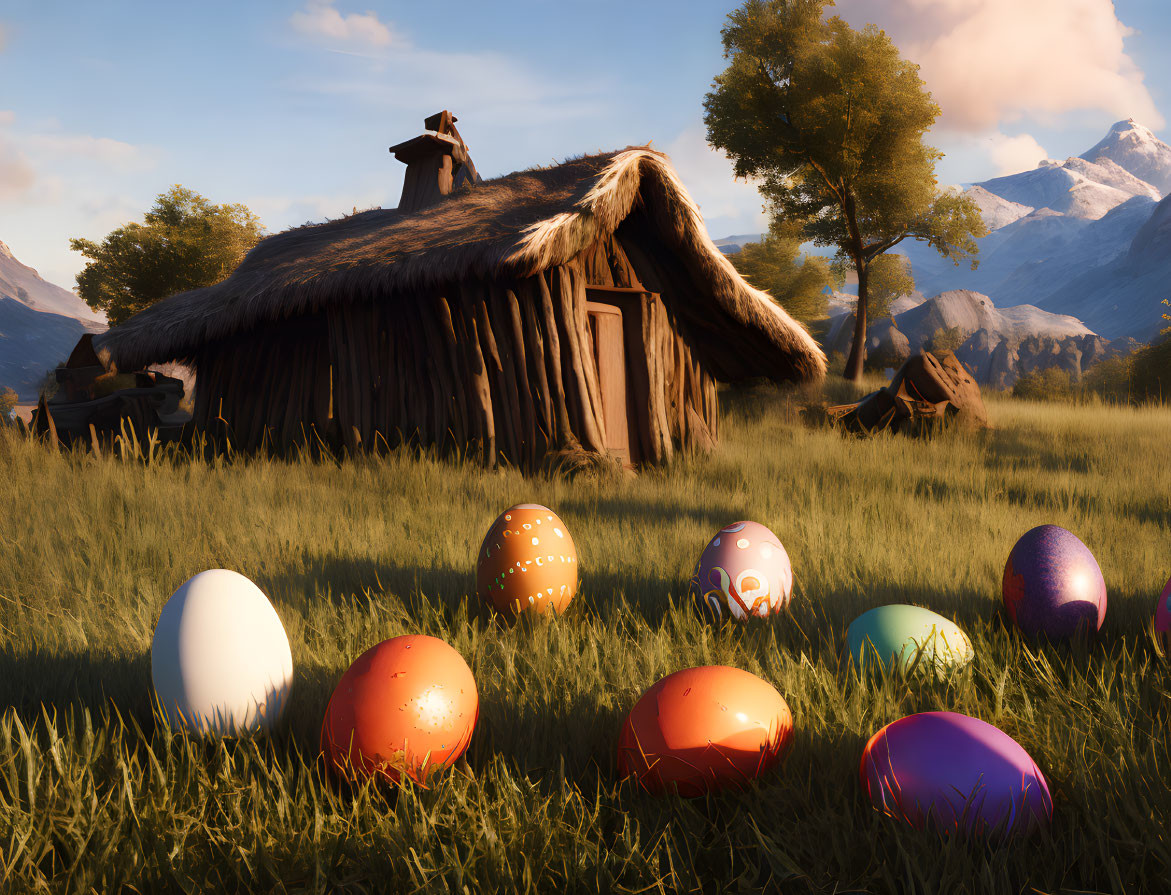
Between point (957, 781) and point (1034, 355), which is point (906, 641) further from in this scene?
point (1034, 355)

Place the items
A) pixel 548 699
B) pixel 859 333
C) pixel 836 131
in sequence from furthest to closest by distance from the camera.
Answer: pixel 859 333 → pixel 836 131 → pixel 548 699

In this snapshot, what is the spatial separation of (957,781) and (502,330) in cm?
568

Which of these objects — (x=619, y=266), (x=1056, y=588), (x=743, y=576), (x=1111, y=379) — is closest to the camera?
(x=1056, y=588)

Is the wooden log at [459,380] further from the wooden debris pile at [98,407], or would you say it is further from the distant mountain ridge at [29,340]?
the distant mountain ridge at [29,340]

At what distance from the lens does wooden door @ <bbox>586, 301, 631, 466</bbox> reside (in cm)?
711

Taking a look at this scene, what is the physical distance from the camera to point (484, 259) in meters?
6.05

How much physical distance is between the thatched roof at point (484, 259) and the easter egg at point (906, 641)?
4.40 metres

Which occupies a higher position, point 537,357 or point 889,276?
point 889,276

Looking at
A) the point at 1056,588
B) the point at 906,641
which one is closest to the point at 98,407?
the point at 906,641

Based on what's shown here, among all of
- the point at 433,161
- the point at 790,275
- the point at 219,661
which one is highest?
the point at 790,275

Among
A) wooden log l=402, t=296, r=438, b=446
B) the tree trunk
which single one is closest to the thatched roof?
wooden log l=402, t=296, r=438, b=446

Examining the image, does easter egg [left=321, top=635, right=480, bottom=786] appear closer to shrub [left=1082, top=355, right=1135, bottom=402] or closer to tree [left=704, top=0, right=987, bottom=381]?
tree [left=704, top=0, right=987, bottom=381]

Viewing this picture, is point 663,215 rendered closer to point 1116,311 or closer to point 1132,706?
point 1132,706

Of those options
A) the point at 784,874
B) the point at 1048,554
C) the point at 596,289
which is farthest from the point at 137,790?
the point at 596,289
